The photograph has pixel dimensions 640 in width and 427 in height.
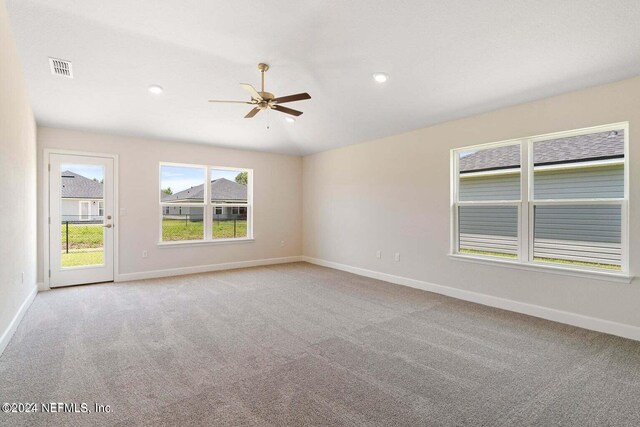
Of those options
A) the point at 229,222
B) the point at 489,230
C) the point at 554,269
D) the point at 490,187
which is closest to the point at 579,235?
the point at 554,269

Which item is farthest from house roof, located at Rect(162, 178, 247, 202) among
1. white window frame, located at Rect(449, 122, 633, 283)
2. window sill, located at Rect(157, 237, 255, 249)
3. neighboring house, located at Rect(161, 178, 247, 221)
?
white window frame, located at Rect(449, 122, 633, 283)

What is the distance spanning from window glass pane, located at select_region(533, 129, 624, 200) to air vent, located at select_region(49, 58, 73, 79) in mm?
5600

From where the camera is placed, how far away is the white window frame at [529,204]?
3.27m

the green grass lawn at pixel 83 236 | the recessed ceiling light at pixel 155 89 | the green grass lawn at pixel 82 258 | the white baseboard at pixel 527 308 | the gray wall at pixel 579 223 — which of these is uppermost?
the recessed ceiling light at pixel 155 89

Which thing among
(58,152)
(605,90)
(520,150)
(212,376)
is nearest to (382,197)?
(520,150)

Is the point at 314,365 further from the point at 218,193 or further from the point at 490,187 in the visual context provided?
the point at 218,193

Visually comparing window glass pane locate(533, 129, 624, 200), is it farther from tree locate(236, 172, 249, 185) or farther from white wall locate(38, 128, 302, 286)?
tree locate(236, 172, 249, 185)

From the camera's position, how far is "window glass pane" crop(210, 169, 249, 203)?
6574 mm

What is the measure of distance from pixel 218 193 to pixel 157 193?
1.19 m

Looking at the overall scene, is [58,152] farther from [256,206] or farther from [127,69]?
[256,206]

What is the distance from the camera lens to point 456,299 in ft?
14.7

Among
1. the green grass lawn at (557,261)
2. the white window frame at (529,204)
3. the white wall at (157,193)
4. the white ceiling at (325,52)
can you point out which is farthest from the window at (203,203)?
the green grass lawn at (557,261)

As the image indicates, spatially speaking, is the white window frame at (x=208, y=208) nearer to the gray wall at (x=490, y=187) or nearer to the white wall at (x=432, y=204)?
the white wall at (x=432, y=204)

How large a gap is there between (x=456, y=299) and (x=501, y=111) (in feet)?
8.60
